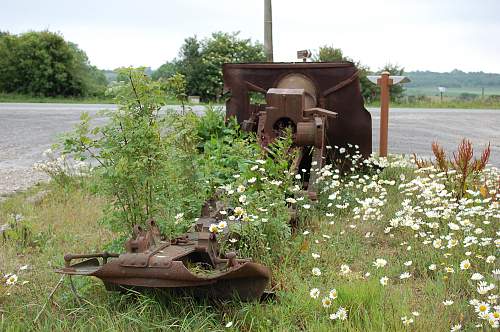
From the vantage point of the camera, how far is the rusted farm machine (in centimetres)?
296

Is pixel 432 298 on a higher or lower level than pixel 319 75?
lower

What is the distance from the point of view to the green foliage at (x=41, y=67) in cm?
2603

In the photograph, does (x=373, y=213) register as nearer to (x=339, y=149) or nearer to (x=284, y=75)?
(x=339, y=149)

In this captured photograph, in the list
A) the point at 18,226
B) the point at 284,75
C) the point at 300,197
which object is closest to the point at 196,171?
the point at 300,197

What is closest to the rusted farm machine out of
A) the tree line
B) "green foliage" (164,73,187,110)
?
"green foliage" (164,73,187,110)

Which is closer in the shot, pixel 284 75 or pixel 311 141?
pixel 311 141

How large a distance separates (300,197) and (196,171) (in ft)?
3.72

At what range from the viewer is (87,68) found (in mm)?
27844

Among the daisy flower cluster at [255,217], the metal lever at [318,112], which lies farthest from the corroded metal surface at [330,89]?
the daisy flower cluster at [255,217]

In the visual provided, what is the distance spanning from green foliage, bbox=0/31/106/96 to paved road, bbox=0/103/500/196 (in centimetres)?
841

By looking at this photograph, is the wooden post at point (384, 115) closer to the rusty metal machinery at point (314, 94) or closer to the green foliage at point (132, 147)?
the rusty metal machinery at point (314, 94)

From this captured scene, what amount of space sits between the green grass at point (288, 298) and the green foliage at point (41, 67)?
22.6 m

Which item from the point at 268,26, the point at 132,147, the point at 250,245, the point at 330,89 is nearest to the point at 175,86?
the point at 132,147

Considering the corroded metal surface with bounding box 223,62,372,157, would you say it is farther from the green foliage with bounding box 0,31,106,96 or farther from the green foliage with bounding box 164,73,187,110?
the green foliage with bounding box 0,31,106,96
